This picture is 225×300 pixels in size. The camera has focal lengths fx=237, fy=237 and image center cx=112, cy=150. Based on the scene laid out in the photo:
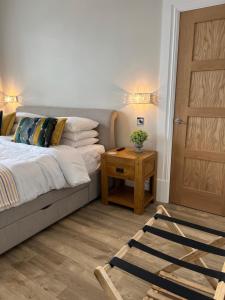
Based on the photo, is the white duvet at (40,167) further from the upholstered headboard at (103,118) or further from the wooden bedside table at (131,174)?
the upholstered headboard at (103,118)

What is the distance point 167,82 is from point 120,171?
43.1 inches

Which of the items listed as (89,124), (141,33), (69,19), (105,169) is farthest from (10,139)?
(141,33)

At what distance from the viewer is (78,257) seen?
1909 millimetres

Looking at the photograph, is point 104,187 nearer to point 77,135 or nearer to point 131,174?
point 131,174

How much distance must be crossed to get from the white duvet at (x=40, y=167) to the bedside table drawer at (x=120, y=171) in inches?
11.8

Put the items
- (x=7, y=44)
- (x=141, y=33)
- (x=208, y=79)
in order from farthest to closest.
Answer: (x=7, y=44)
(x=141, y=33)
(x=208, y=79)

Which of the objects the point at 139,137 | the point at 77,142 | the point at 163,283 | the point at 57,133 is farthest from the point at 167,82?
the point at 163,283

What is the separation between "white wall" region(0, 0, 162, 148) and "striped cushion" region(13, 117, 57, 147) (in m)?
0.77

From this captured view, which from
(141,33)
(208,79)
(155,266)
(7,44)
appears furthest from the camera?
(7,44)

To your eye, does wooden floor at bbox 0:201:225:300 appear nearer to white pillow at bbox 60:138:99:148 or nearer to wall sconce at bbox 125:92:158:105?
white pillow at bbox 60:138:99:148

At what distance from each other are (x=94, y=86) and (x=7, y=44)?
199 cm

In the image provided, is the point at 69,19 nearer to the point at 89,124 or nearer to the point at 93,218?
the point at 89,124

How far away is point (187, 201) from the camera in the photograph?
272 cm

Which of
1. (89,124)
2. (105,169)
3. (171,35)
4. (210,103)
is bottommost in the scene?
(105,169)
